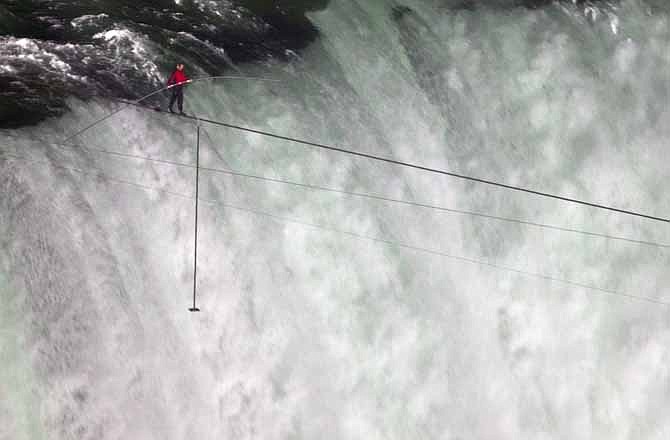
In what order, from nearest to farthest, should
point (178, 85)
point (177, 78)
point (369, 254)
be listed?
point (177, 78), point (178, 85), point (369, 254)

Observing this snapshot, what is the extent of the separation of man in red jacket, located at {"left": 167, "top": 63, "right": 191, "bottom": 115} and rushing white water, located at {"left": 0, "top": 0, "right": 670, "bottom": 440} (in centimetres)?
38

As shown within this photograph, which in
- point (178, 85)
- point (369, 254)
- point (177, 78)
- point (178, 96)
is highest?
point (177, 78)

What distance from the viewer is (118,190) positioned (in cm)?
1777

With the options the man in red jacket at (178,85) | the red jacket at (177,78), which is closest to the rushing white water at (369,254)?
the man in red jacket at (178,85)

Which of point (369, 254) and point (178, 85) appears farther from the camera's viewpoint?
point (369, 254)

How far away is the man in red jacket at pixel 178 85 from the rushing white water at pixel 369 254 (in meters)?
0.38

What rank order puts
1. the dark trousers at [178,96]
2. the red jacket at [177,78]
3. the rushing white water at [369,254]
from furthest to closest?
the dark trousers at [178,96]
the red jacket at [177,78]
the rushing white water at [369,254]

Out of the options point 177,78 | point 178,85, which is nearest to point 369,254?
point 178,85

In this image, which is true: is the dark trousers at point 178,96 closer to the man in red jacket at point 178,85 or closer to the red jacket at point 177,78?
the man in red jacket at point 178,85

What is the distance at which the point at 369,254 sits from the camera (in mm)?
19531

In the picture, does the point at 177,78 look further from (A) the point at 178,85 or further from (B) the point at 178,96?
(B) the point at 178,96

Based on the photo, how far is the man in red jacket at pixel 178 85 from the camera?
17823mm

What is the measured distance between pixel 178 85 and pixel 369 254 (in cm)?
429

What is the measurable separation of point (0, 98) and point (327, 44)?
20.0ft
